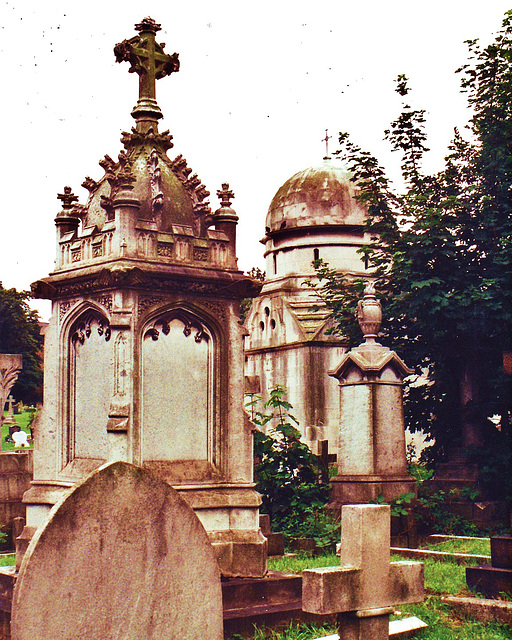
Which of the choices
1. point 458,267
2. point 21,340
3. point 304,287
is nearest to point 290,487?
point 458,267

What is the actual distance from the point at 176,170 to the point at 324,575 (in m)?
3.96

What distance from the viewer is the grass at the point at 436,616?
679 cm

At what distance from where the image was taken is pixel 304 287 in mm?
31281

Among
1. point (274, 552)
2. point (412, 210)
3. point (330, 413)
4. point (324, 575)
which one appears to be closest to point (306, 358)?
point (330, 413)

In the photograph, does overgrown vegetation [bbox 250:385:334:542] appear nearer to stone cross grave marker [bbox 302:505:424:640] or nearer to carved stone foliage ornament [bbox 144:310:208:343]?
carved stone foliage ornament [bbox 144:310:208:343]

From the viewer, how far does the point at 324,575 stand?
5027 mm

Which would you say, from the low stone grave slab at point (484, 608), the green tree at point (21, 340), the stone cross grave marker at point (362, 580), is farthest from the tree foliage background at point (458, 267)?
the green tree at point (21, 340)

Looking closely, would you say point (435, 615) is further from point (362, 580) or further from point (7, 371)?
point (7, 371)

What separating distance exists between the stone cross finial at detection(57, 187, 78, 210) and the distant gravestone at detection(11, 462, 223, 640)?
4.42 m

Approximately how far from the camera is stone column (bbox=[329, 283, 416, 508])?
1232 cm

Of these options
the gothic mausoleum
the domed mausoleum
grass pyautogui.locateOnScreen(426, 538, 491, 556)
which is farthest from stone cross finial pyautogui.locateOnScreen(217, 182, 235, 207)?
the domed mausoleum

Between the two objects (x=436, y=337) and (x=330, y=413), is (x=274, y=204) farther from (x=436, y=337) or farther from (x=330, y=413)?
(x=436, y=337)

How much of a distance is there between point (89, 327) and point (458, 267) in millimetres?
9384

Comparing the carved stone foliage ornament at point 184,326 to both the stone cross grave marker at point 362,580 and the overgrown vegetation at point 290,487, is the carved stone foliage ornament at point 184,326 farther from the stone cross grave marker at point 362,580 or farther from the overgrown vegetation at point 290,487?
the overgrown vegetation at point 290,487
